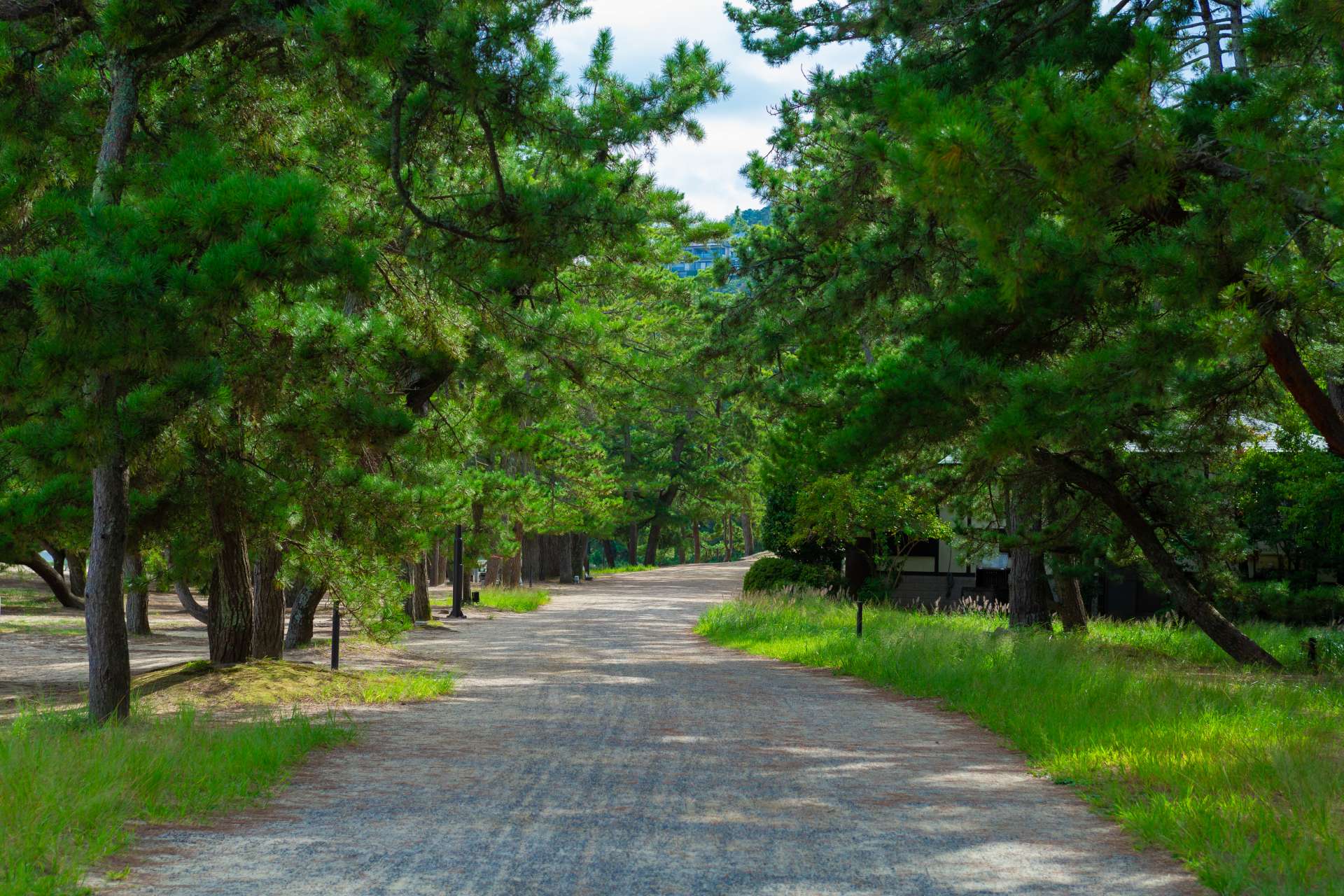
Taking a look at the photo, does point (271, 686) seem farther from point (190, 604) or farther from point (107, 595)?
point (190, 604)

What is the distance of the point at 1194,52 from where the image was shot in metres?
12.9

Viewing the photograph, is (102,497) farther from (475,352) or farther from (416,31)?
(475,352)

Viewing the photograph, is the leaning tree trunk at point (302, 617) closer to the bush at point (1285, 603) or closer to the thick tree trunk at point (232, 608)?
the thick tree trunk at point (232, 608)

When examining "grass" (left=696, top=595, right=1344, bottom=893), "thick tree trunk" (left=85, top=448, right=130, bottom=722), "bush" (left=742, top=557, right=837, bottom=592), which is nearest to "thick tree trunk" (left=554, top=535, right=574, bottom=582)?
"bush" (left=742, top=557, right=837, bottom=592)

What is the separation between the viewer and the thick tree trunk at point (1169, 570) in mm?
14211

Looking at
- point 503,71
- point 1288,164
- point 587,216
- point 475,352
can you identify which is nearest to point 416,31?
point 503,71

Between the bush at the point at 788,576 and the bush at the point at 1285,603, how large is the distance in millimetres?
8892

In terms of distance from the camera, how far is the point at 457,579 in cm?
2355

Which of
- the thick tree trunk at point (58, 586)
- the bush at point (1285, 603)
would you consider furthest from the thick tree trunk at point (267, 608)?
the bush at point (1285, 603)

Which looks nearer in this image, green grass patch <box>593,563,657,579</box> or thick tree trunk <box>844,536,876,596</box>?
thick tree trunk <box>844,536,876,596</box>

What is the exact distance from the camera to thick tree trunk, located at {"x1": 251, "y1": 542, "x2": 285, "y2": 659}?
1325cm

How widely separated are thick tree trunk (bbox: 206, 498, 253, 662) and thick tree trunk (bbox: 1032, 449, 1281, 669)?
9.49 metres

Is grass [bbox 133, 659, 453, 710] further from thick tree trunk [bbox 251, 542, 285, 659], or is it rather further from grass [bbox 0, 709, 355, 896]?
grass [bbox 0, 709, 355, 896]

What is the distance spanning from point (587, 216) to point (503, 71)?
51.8 inches
